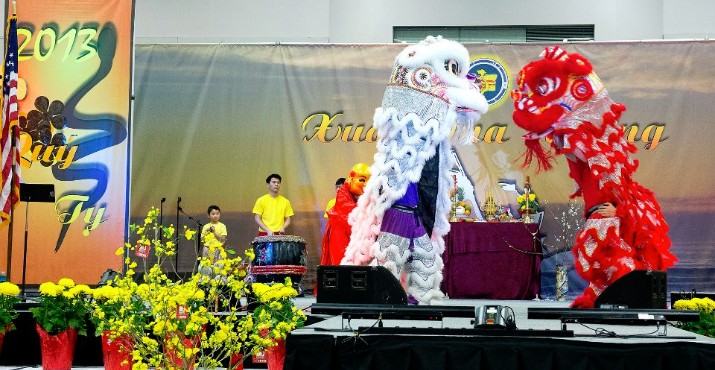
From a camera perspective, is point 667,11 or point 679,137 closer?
point 679,137

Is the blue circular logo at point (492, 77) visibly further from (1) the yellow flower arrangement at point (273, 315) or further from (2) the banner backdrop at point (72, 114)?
(1) the yellow flower arrangement at point (273, 315)

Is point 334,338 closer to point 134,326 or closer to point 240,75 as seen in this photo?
point 134,326

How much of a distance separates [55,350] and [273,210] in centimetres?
518

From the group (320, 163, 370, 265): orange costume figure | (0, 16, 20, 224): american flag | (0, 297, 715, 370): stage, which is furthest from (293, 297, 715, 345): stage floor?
(320, 163, 370, 265): orange costume figure

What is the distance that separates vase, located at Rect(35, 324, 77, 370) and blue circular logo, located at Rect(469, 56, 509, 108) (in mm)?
6371

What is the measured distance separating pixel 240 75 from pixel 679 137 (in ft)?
16.7

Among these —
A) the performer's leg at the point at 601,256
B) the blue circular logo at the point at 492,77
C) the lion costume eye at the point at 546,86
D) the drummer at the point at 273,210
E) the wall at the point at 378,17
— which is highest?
the wall at the point at 378,17

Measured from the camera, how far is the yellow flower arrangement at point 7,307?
636 centimetres

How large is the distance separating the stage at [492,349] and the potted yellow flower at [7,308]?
283 centimetres

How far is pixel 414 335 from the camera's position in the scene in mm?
4180

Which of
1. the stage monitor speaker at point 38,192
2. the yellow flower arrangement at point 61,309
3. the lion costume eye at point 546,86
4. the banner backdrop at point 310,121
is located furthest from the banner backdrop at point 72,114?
the lion costume eye at point 546,86

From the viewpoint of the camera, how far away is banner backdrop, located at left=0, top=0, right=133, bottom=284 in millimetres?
11242

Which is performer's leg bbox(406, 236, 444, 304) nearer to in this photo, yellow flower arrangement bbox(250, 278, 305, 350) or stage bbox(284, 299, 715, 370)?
yellow flower arrangement bbox(250, 278, 305, 350)

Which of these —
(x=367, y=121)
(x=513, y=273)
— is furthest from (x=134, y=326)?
(x=367, y=121)
